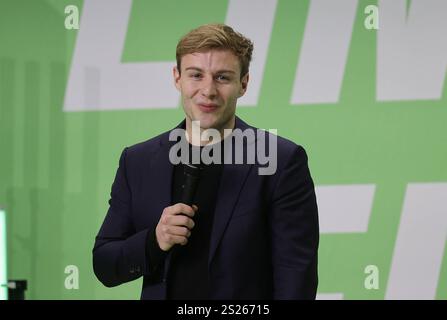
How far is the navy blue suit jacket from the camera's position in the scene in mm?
1732

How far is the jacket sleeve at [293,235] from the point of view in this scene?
5.64ft

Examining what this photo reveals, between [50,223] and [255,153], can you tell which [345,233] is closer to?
[50,223]

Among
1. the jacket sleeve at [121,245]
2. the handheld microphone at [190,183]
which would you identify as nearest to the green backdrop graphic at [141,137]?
the jacket sleeve at [121,245]

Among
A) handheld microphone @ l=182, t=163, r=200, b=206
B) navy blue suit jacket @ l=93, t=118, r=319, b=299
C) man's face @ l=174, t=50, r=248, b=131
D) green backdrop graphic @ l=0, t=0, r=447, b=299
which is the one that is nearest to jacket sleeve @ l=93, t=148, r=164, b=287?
navy blue suit jacket @ l=93, t=118, r=319, b=299

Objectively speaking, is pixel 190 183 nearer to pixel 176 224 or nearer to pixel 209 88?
pixel 176 224

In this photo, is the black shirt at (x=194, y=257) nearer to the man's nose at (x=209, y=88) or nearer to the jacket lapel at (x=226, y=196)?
the jacket lapel at (x=226, y=196)

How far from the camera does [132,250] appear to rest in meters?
1.76

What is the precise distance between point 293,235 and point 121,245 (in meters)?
0.44

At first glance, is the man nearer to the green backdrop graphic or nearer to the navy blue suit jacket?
the navy blue suit jacket

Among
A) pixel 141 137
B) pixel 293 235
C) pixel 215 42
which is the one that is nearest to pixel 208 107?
pixel 215 42

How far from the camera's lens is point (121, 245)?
5.94 feet
